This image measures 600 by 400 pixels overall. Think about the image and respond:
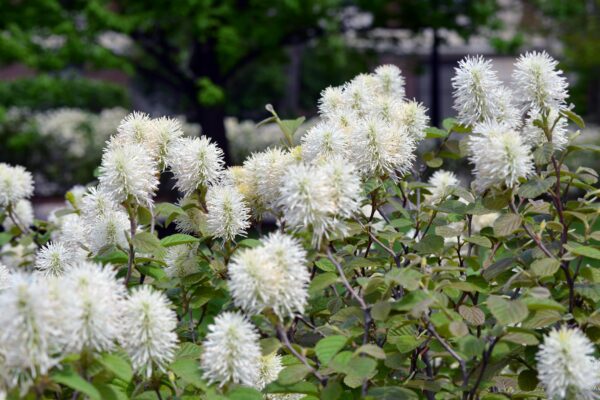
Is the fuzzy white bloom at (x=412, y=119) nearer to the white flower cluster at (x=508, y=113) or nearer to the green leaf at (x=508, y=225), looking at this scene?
the white flower cluster at (x=508, y=113)

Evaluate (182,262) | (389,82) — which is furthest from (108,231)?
(389,82)

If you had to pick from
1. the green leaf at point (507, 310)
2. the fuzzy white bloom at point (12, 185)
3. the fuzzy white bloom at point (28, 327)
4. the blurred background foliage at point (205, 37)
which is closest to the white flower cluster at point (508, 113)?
the green leaf at point (507, 310)

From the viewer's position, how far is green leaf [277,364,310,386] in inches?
61.4

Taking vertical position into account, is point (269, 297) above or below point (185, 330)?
above

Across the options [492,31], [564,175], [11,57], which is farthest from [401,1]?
[564,175]

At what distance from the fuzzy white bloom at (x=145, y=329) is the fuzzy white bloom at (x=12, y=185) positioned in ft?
4.51

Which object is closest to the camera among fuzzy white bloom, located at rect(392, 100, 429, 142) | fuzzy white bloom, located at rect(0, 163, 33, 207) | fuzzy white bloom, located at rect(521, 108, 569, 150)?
fuzzy white bloom, located at rect(521, 108, 569, 150)

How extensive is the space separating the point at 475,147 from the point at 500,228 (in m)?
0.20

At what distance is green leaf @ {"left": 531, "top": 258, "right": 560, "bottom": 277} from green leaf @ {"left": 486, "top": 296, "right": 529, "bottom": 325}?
17cm

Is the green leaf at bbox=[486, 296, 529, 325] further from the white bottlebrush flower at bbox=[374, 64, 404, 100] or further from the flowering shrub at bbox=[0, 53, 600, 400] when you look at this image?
the white bottlebrush flower at bbox=[374, 64, 404, 100]

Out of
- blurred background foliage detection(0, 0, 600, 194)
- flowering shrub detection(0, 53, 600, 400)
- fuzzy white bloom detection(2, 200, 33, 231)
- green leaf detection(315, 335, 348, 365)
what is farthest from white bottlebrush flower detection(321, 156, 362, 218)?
blurred background foliage detection(0, 0, 600, 194)

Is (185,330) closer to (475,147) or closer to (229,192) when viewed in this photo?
(229,192)

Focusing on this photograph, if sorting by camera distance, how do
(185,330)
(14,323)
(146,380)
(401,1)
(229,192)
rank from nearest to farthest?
1. (14,323)
2. (146,380)
3. (229,192)
4. (185,330)
5. (401,1)

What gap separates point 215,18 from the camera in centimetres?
1069
